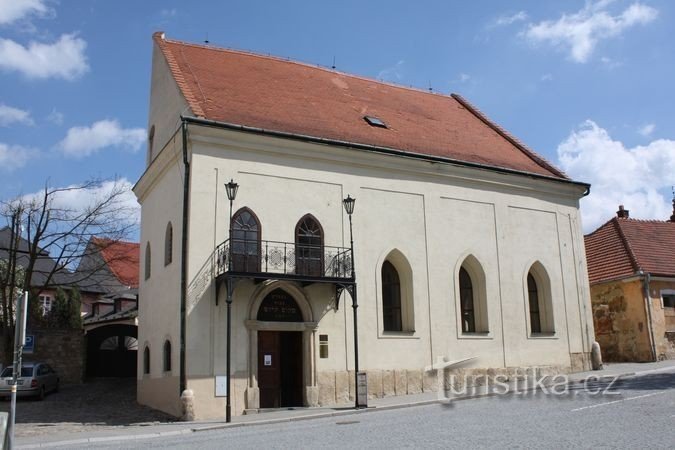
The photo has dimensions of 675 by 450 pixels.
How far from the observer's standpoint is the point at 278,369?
19.4m

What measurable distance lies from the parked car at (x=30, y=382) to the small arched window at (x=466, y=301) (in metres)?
14.5

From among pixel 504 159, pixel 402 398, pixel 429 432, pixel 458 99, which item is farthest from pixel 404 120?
pixel 429 432

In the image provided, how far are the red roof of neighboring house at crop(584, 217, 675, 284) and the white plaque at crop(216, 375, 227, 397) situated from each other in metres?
17.3

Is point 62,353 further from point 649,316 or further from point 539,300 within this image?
point 649,316

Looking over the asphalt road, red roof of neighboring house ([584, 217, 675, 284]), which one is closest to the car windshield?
the asphalt road

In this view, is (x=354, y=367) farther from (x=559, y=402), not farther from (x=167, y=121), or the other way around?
(x=167, y=121)

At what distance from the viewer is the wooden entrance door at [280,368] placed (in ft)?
62.6

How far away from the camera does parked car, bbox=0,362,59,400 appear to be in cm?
2300

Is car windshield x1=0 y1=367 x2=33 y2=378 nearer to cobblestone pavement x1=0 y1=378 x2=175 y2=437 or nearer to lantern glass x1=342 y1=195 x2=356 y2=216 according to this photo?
cobblestone pavement x1=0 y1=378 x2=175 y2=437

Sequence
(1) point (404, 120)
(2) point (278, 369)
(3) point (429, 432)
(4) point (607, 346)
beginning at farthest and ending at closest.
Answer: (4) point (607, 346) < (1) point (404, 120) < (2) point (278, 369) < (3) point (429, 432)

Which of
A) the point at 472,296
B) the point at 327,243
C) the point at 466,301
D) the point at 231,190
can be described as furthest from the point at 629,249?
the point at 231,190

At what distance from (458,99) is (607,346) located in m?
12.6

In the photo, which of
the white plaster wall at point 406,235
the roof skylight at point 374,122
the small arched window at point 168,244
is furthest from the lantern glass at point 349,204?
the small arched window at point 168,244

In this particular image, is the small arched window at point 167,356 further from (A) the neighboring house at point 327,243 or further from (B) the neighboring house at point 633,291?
(B) the neighboring house at point 633,291
